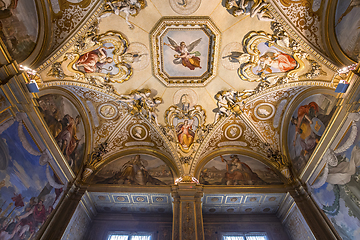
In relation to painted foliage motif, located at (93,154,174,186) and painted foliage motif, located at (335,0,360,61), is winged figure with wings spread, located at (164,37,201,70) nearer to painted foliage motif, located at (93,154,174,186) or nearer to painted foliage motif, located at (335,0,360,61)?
painted foliage motif, located at (335,0,360,61)

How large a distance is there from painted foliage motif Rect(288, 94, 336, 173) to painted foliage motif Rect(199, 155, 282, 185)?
1549 millimetres

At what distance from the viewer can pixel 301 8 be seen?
25.4 feet

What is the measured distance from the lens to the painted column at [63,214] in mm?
7867

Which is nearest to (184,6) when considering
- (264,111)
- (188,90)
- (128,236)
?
(188,90)

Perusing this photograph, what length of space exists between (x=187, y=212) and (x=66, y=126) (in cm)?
679

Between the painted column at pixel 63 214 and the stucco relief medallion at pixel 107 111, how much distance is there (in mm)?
3895

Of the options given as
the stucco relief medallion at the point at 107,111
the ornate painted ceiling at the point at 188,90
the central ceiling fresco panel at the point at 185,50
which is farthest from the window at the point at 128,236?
the central ceiling fresco panel at the point at 185,50

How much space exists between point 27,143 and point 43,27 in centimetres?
411

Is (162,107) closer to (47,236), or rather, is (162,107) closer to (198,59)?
(198,59)

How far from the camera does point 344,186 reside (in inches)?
289

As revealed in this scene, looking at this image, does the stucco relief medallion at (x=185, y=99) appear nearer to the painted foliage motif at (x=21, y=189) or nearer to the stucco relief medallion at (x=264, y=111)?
the stucco relief medallion at (x=264, y=111)

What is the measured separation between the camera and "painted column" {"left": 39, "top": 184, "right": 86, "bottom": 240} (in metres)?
7.87

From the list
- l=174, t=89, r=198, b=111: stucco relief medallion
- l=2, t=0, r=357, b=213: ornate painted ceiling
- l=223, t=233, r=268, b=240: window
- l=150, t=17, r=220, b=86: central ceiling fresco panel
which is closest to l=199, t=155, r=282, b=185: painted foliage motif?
l=2, t=0, r=357, b=213: ornate painted ceiling

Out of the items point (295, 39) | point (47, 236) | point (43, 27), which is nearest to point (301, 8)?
point (295, 39)
